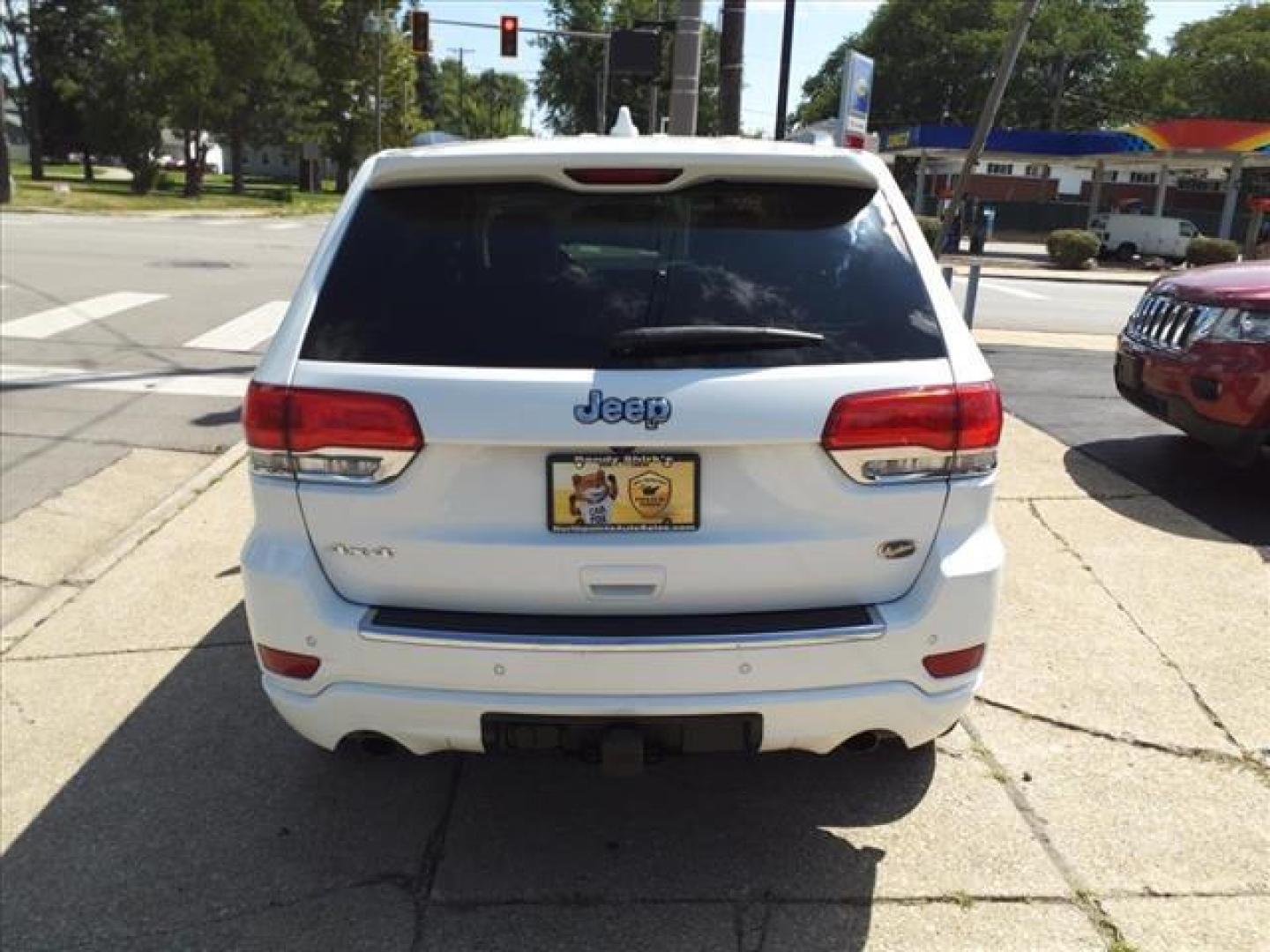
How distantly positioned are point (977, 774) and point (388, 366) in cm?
224

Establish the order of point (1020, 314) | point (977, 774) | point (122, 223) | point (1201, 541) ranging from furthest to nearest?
point (122, 223) < point (1020, 314) < point (1201, 541) < point (977, 774)

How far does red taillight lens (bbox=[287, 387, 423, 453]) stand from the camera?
7.98 feet

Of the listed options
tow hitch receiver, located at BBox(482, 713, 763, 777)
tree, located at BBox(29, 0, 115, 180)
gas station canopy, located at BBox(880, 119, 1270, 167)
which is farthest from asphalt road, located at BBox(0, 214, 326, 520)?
tree, located at BBox(29, 0, 115, 180)

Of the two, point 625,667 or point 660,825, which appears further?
point 660,825

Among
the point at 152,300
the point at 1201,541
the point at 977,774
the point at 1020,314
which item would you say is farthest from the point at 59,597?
the point at 1020,314

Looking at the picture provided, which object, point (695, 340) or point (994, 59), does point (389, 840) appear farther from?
point (994, 59)

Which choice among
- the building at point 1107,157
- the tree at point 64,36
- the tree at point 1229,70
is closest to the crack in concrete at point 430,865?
the building at point 1107,157

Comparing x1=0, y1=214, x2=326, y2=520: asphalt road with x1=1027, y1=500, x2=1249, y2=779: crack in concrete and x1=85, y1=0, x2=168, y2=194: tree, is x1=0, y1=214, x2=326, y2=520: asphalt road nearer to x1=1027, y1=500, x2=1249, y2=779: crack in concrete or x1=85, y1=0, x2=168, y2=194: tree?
x1=1027, y1=500, x2=1249, y2=779: crack in concrete

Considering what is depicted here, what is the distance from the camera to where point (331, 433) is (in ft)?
8.10

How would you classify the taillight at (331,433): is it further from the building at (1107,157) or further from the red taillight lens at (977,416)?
the building at (1107,157)

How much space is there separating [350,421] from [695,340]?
83 cm

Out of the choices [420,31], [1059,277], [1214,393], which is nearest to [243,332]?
[1214,393]

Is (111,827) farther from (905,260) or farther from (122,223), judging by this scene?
(122,223)

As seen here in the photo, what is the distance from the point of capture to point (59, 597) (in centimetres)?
480
